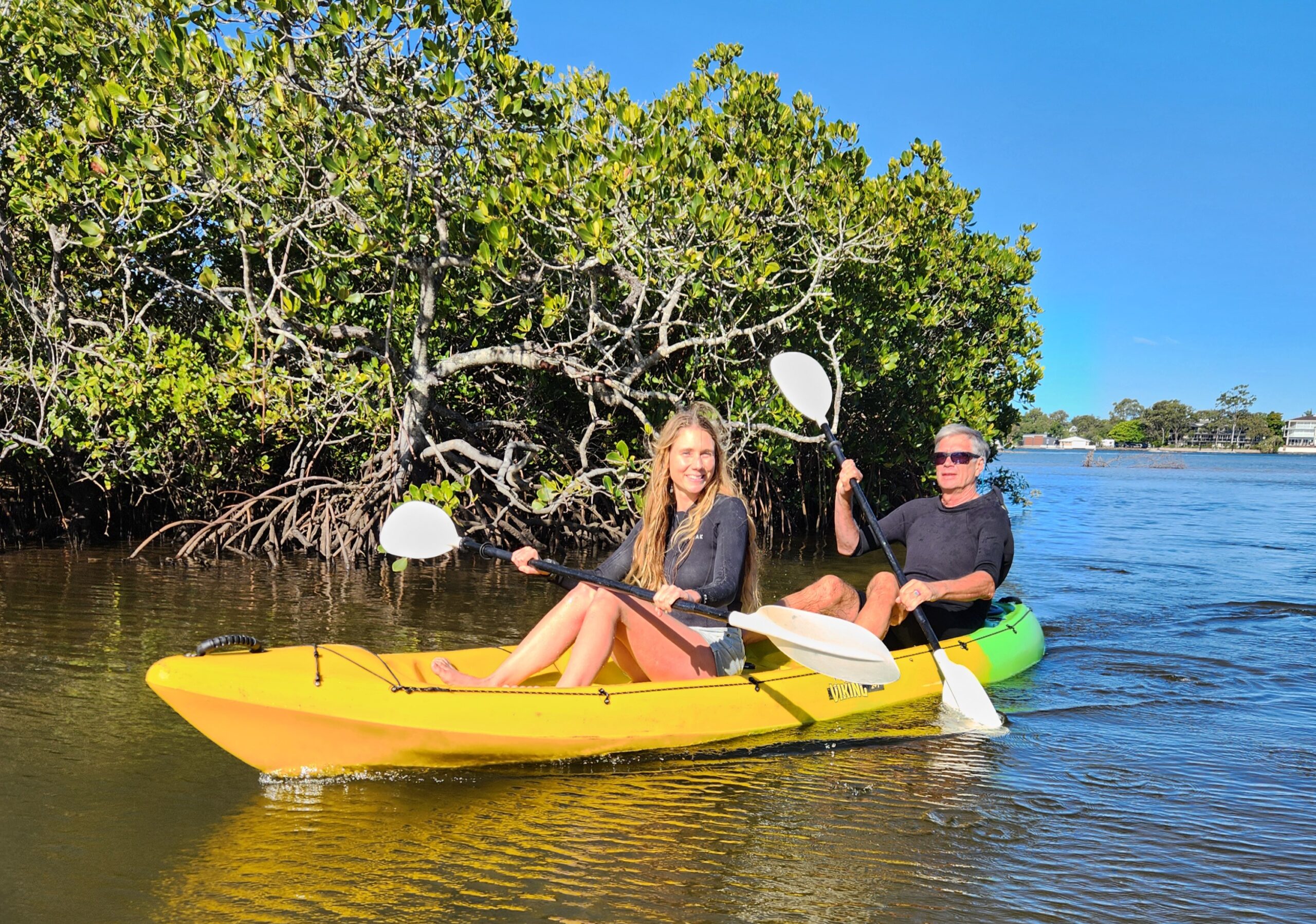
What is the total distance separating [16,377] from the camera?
6816 mm

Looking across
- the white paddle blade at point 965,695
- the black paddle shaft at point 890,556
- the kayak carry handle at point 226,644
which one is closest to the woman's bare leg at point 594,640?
the kayak carry handle at point 226,644

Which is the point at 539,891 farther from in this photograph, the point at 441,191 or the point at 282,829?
the point at 441,191

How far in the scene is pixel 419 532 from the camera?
406 centimetres

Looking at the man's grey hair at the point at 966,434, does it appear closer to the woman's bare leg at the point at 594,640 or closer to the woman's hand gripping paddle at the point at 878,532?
the woman's hand gripping paddle at the point at 878,532

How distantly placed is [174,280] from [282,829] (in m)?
4.75

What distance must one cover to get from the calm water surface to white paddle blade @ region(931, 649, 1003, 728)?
163 millimetres

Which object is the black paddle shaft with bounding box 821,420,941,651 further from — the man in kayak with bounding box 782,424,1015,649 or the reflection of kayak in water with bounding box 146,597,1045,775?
the reflection of kayak in water with bounding box 146,597,1045,775

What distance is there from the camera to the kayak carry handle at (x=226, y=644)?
2.99m

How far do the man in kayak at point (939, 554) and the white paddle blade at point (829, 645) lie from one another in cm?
64

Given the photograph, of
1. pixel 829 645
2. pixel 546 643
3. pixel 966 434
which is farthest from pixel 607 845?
pixel 966 434

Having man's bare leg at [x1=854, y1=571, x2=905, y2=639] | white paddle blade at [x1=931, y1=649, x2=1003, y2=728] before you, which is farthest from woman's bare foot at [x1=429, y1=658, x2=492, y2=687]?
white paddle blade at [x1=931, y1=649, x2=1003, y2=728]

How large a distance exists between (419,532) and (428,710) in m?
1.11

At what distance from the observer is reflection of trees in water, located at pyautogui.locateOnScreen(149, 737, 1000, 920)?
242 cm

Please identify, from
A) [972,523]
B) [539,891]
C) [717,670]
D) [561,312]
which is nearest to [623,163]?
[561,312]
